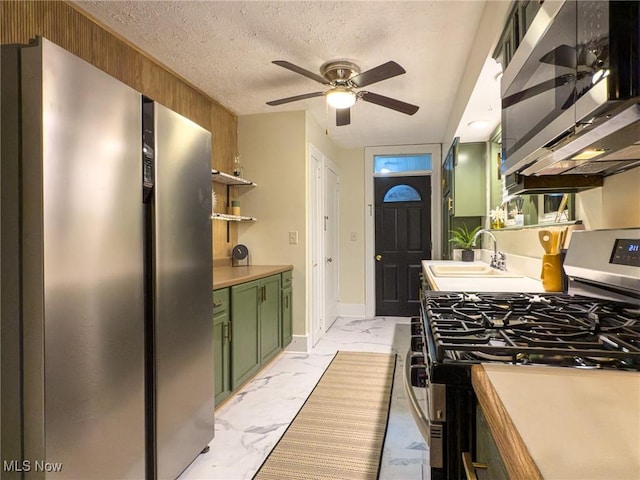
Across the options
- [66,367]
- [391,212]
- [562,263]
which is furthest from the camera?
[391,212]

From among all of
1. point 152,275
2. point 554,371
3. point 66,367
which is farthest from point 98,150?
point 554,371

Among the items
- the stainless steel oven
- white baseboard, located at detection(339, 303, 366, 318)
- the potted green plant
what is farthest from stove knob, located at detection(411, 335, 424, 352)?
white baseboard, located at detection(339, 303, 366, 318)

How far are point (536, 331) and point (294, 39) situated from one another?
2204mm

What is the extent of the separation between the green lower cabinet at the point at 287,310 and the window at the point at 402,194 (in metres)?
2.27

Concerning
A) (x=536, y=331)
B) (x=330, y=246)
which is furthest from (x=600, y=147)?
(x=330, y=246)

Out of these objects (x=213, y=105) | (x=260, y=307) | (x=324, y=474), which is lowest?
(x=324, y=474)

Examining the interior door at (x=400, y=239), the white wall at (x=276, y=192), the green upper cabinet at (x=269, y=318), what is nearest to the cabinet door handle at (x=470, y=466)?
the green upper cabinet at (x=269, y=318)

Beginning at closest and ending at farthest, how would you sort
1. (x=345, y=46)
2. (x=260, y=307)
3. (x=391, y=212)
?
1. (x=345, y=46)
2. (x=260, y=307)
3. (x=391, y=212)

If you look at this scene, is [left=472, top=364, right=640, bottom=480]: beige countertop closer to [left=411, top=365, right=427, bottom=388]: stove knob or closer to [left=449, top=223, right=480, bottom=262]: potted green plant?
[left=411, top=365, right=427, bottom=388]: stove knob

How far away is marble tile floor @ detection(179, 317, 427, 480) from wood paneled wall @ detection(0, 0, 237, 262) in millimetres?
1263

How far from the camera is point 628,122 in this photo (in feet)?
2.46

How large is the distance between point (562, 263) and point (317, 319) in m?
2.80

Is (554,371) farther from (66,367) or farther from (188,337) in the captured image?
(188,337)

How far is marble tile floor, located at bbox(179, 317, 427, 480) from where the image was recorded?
1845 millimetres
